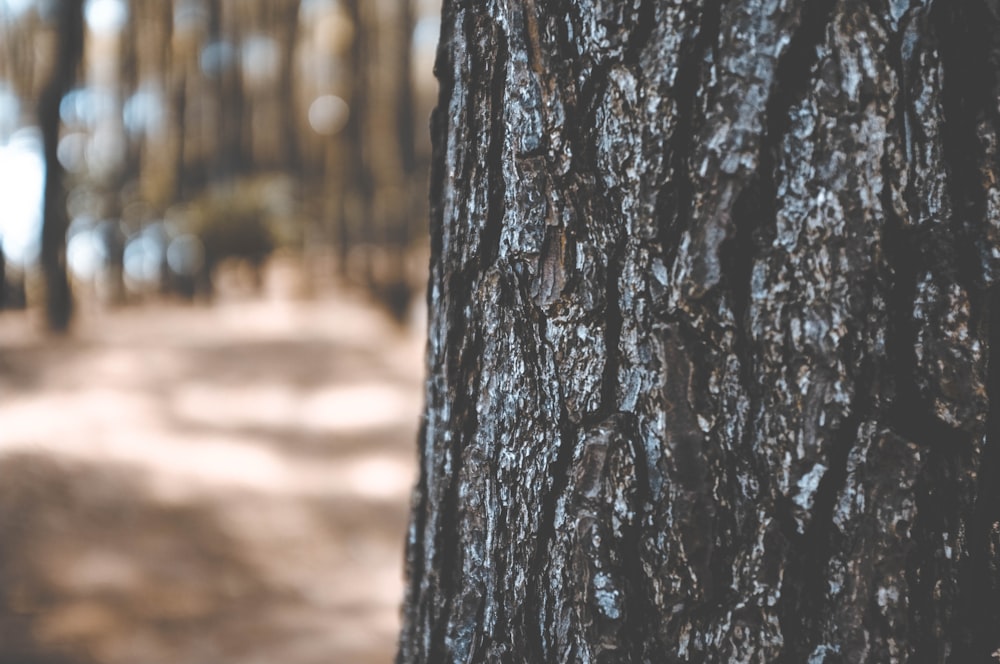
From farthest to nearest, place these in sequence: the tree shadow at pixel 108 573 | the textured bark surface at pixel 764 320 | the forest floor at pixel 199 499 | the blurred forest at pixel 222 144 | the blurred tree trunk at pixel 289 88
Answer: the blurred tree trunk at pixel 289 88
the blurred forest at pixel 222 144
the forest floor at pixel 199 499
the tree shadow at pixel 108 573
the textured bark surface at pixel 764 320

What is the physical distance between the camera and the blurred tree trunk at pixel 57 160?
32.8 feet

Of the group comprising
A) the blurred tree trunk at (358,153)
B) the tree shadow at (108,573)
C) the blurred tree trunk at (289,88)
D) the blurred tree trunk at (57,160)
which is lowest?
the tree shadow at (108,573)

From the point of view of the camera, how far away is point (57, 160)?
10.2 metres

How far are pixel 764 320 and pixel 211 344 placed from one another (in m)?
10.5

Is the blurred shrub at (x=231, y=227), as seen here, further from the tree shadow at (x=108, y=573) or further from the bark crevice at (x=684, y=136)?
the bark crevice at (x=684, y=136)

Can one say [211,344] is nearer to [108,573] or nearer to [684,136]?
[108,573]

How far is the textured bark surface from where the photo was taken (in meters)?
0.88

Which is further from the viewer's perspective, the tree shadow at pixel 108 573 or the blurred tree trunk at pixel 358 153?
the blurred tree trunk at pixel 358 153

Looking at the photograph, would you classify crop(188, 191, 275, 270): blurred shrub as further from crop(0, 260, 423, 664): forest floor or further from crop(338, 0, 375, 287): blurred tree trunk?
crop(0, 260, 423, 664): forest floor

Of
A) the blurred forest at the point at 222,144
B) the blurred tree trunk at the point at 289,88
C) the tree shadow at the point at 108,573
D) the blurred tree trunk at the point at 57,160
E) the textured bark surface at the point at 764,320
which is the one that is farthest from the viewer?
the blurred tree trunk at the point at 289,88

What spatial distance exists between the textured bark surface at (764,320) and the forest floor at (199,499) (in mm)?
2919

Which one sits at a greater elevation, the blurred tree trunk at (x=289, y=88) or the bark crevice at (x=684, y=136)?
the blurred tree trunk at (x=289, y=88)

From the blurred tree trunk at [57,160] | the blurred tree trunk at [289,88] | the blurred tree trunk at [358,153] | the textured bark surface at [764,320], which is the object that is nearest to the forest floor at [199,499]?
the blurred tree trunk at [57,160]

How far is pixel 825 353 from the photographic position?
890 millimetres
